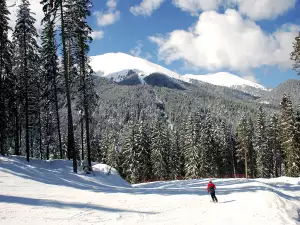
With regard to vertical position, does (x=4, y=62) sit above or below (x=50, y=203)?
→ above

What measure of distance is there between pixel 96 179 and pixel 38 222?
13.3 meters

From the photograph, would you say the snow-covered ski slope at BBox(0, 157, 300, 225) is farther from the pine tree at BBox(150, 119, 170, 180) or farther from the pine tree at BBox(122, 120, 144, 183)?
the pine tree at BBox(150, 119, 170, 180)

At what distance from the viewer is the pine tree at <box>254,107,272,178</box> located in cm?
5678

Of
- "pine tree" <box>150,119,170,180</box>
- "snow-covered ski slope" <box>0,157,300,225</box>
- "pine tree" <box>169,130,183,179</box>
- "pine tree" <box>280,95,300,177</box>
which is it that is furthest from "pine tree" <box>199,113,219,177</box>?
"snow-covered ski slope" <box>0,157,300,225</box>

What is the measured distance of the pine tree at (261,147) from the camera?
56.8m

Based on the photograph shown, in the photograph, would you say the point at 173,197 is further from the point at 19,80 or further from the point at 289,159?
the point at 289,159

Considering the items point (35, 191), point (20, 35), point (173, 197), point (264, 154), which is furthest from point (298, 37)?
point (264, 154)

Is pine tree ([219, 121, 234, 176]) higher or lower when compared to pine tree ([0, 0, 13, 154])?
lower

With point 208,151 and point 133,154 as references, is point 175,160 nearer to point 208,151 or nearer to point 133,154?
point 208,151

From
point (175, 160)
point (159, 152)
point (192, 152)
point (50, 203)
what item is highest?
point (159, 152)

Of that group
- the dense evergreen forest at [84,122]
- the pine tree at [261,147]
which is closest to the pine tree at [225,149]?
the dense evergreen forest at [84,122]

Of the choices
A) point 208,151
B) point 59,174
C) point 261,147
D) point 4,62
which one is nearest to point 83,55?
point 4,62

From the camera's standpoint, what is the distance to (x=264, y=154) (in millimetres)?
57625

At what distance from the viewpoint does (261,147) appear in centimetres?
5719
